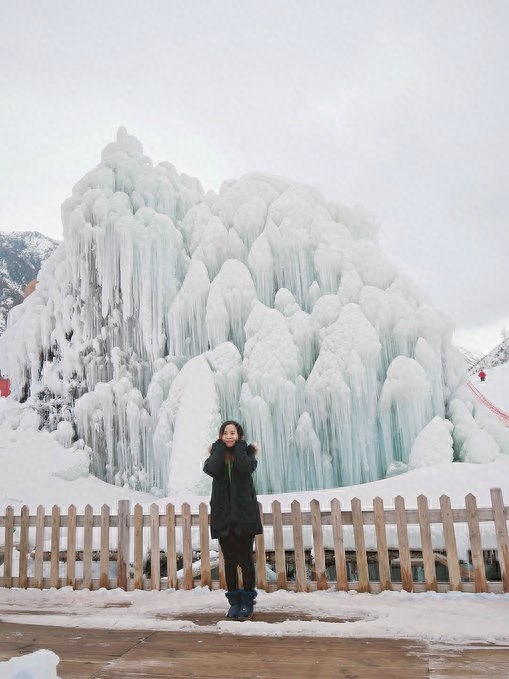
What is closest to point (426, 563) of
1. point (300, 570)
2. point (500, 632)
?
point (300, 570)

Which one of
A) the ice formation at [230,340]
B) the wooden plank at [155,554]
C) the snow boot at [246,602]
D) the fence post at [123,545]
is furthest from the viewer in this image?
the ice formation at [230,340]

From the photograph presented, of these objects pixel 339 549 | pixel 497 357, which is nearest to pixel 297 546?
pixel 339 549

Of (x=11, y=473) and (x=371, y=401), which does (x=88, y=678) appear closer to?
(x=371, y=401)

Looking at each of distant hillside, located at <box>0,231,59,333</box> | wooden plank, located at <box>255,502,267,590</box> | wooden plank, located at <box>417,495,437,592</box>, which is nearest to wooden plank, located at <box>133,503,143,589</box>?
wooden plank, located at <box>255,502,267,590</box>

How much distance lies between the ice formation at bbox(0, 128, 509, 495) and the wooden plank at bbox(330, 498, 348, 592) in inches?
281

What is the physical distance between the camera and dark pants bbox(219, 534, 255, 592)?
187 inches

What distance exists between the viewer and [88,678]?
3.05 m

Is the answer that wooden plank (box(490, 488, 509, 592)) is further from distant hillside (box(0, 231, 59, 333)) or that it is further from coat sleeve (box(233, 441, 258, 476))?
distant hillside (box(0, 231, 59, 333))

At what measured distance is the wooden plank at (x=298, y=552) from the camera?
19.0ft

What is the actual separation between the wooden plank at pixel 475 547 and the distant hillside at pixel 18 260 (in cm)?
6682

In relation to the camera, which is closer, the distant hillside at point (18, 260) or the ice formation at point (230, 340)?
the ice formation at point (230, 340)

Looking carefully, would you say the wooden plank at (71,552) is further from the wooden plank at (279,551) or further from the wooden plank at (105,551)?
the wooden plank at (279,551)

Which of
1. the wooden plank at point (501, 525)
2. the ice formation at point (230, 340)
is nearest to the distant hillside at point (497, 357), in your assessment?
the ice formation at point (230, 340)

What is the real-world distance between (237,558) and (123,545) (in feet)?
7.42
